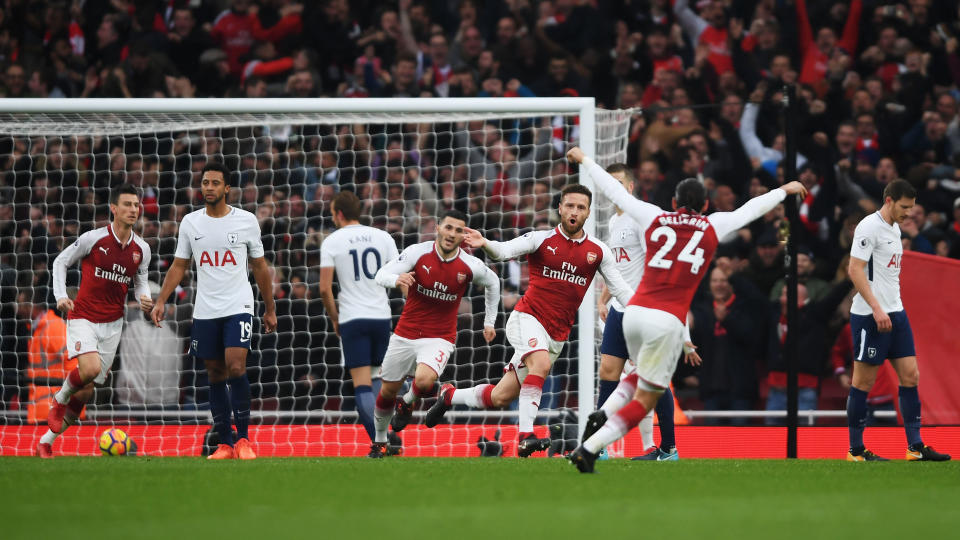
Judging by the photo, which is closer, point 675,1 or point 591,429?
point 591,429

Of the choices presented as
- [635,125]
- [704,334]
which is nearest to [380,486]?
[704,334]

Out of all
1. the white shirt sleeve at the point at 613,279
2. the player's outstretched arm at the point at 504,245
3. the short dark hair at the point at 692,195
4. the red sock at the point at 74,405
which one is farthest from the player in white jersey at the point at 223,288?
the short dark hair at the point at 692,195

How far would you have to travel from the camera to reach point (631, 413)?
24.0ft

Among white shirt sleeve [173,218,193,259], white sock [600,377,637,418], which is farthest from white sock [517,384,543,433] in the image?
white shirt sleeve [173,218,193,259]

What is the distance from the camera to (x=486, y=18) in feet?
52.8

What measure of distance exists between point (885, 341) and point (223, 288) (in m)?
5.24

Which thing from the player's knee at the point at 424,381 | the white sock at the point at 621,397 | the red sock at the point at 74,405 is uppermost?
the white sock at the point at 621,397

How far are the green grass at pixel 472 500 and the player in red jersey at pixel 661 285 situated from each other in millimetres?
373

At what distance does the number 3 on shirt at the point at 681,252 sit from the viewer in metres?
7.41

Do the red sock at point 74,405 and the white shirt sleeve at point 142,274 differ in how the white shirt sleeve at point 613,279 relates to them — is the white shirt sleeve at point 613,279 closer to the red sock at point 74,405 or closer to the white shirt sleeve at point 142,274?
the white shirt sleeve at point 142,274

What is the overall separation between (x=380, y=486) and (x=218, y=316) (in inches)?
129

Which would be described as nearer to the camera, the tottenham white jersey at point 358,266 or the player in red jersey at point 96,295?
the player in red jersey at point 96,295

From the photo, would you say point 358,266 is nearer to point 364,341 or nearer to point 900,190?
point 364,341

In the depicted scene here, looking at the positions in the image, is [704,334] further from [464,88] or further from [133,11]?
[133,11]
